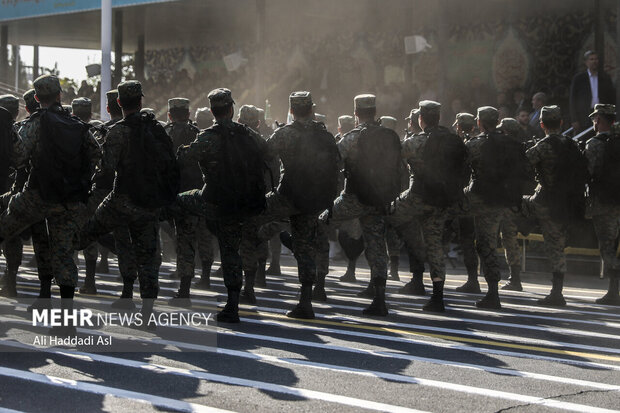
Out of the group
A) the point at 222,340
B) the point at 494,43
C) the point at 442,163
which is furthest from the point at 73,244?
the point at 494,43

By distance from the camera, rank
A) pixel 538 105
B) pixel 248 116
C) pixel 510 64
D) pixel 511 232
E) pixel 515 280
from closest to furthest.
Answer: pixel 248 116, pixel 511 232, pixel 515 280, pixel 538 105, pixel 510 64

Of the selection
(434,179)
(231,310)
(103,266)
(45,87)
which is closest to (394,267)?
(434,179)

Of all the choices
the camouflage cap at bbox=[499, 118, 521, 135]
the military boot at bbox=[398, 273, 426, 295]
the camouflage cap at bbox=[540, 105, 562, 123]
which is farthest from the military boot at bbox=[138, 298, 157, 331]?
the camouflage cap at bbox=[540, 105, 562, 123]

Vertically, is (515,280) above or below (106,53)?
below

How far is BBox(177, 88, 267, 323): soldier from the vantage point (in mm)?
8773

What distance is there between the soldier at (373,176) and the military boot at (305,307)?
68 centimetres

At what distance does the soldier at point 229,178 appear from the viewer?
8.77m

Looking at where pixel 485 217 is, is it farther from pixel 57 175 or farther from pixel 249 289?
pixel 57 175

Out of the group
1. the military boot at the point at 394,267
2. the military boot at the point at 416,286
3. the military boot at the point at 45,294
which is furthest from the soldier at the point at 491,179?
the military boot at the point at 45,294

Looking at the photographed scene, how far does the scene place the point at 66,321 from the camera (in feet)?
26.5

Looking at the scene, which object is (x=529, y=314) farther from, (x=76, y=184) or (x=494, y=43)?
(x=494, y=43)

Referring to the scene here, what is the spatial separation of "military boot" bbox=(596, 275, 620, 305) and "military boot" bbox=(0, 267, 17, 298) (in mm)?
6332

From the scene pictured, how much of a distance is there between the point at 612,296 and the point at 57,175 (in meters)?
6.45

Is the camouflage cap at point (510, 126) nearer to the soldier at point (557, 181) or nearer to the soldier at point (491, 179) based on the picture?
the soldier at point (557, 181)
